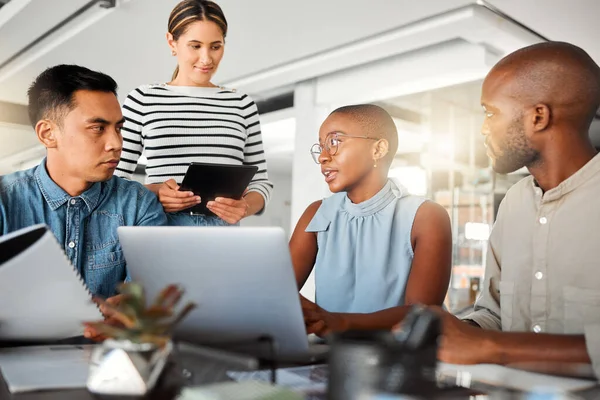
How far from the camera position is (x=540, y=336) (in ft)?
3.48

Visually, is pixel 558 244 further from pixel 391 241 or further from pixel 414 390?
pixel 414 390

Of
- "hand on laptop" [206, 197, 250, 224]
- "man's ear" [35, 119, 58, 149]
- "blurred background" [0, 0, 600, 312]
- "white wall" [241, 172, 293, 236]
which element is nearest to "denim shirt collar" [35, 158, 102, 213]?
"man's ear" [35, 119, 58, 149]

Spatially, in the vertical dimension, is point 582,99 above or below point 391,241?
above

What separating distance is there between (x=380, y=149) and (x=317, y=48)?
2.85m

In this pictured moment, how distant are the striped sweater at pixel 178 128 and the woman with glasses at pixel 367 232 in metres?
0.36

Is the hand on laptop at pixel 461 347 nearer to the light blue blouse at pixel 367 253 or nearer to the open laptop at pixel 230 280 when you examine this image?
the open laptop at pixel 230 280

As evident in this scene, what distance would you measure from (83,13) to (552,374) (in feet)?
13.9

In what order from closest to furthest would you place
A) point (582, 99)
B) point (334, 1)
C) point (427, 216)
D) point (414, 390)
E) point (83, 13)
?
1. point (414, 390)
2. point (582, 99)
3. point (427, 216)
4. point (334, 1)
5. point (83, 13)

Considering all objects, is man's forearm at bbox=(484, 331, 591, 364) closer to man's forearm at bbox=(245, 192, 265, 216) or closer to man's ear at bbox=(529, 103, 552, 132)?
man's ear at bbox=(529, 103, 552, 132)

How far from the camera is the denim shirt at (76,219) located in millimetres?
1538

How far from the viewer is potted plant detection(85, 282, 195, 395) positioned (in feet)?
2.16

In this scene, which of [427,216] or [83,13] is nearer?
[427,216]

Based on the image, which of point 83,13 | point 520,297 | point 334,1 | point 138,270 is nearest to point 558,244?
point 520,297

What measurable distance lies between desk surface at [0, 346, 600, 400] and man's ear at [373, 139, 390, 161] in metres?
1.19
